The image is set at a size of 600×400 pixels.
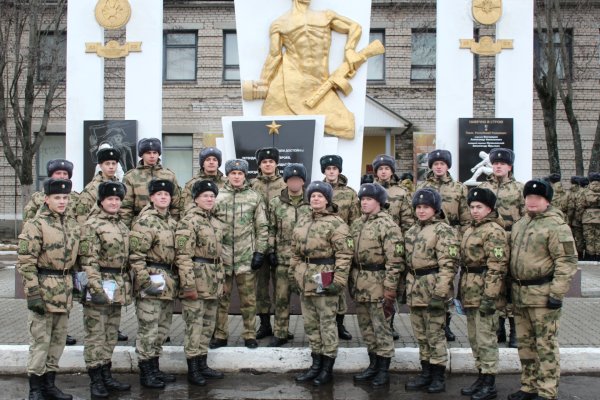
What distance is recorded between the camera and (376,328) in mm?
6207

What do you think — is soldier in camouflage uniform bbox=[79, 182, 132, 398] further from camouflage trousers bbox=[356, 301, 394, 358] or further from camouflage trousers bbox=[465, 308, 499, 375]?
camouflage trousers bbox=[465, 308, 499, 375]

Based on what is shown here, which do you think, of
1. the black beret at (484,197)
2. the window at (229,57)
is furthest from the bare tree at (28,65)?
the black beret at (484,197)

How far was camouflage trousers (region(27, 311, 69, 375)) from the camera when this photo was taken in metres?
5.54

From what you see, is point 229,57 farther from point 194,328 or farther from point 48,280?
point 48,280

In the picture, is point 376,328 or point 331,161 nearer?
point 376,328

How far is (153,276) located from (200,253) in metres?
0.54

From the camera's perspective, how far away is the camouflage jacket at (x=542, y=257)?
17.2 ft

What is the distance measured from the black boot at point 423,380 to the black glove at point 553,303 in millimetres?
1244

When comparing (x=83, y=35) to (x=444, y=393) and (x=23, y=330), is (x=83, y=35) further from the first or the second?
(x=444, y=393)

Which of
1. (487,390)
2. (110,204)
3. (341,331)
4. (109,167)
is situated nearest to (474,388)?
(487,390)

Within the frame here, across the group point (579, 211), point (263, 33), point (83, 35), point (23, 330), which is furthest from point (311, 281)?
point (579, 211)

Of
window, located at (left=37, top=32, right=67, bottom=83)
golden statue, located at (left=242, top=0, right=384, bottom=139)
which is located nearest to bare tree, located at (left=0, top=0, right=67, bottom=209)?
window, located at (left=37, top=32, right=67, bottom=83)

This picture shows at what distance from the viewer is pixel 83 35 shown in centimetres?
1074

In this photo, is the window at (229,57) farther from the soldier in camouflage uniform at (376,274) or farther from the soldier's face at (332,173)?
the soldier in camouflage uniform at (376,274)
